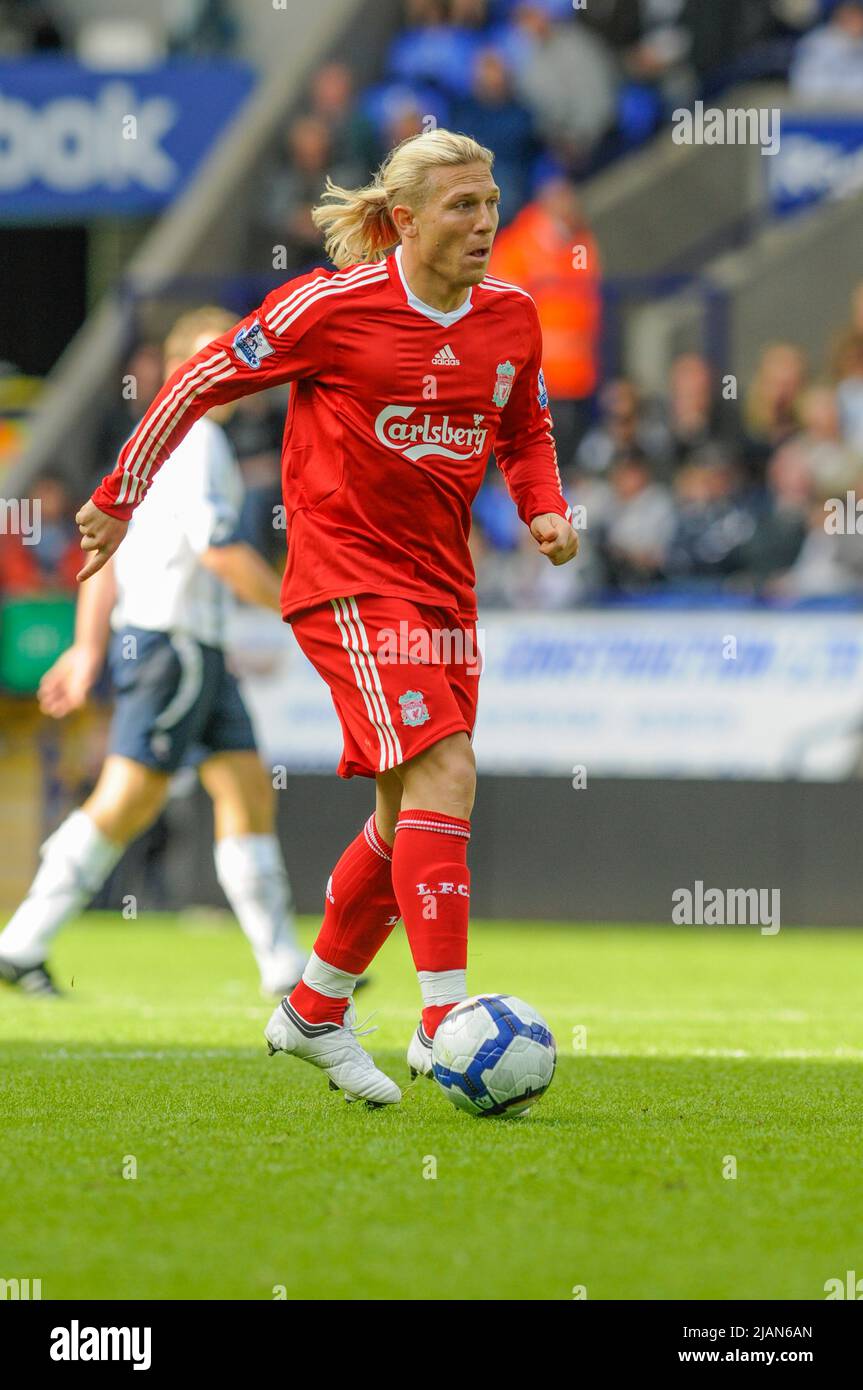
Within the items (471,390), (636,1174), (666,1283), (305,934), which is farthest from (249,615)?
(666,1283)

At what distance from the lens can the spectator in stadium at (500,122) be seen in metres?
16.9

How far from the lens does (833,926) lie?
12727 millimetres

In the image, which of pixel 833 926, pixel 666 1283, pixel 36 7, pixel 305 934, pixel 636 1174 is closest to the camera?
pixel 666 1283

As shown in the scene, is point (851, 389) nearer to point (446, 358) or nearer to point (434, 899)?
point (446, 358)

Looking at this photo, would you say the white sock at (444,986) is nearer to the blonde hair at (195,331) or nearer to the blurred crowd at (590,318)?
the blonde hair at (195,331)

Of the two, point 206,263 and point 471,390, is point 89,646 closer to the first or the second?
point 471,390

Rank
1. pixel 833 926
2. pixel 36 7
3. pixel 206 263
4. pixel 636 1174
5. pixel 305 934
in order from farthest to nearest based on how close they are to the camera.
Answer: pixel 36 7
pixel 206 263
pixel 833 926
pixel 305 934
pixel 636 1174

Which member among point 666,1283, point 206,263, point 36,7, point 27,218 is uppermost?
point 36,7

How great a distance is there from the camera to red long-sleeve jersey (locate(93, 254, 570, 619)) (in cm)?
537

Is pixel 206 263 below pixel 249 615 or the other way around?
the other way around

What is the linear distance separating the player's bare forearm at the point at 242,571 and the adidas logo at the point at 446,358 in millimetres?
2598

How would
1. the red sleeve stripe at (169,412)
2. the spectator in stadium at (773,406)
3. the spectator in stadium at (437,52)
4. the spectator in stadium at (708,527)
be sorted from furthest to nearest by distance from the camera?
1. the spectator in stadium at (437,52)
2. the spectator in stadium at (773,406)
3. the spectator in stadium at (708,527)
4. the red sleeve stripe at (169,412)

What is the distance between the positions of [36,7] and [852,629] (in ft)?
37.6

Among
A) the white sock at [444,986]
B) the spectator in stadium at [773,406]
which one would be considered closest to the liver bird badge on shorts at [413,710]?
the white sock at [444,986]
